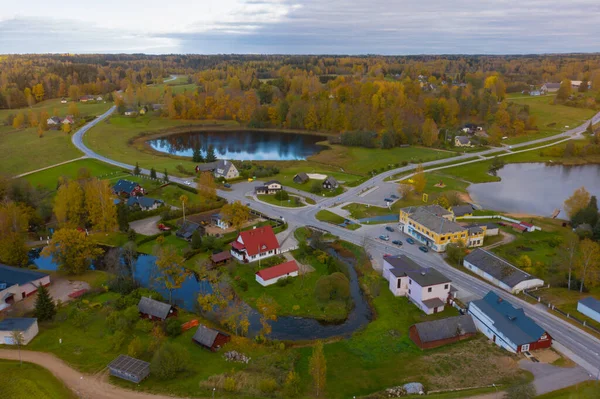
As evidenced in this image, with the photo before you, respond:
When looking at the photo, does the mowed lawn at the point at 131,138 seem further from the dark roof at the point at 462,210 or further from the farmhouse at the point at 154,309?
the dark roof at the point at 462,210

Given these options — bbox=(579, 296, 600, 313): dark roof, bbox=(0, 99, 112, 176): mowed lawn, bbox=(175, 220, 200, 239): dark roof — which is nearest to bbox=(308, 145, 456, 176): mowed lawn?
bbox=(175, 220, 200, 239): dark roof

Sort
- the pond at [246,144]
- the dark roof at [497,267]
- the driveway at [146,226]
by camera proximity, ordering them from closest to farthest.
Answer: the dark roof at [497,267] < the driveway at [146,226] < the pond at [246,144]

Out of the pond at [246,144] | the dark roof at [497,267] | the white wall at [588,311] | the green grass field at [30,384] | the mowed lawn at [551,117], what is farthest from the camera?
the mowed lawn at [551,117]

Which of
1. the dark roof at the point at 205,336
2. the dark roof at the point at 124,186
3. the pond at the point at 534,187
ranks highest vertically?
the dark roof at the point at 124,186

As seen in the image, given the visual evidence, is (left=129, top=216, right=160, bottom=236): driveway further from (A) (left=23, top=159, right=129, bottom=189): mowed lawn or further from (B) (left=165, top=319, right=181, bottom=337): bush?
(B) (left=165, top=319, right=181, bottom=337): bush

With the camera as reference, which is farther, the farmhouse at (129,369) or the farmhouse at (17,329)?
the farmhouse at (17,329)

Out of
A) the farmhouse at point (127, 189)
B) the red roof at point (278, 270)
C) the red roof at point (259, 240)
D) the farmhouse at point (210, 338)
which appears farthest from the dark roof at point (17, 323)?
the farmhouse at point (127, 189)

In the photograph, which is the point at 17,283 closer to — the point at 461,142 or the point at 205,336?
the point at 205,336

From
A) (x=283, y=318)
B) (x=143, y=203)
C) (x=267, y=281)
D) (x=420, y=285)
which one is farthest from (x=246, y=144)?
(x=420, y=285)
